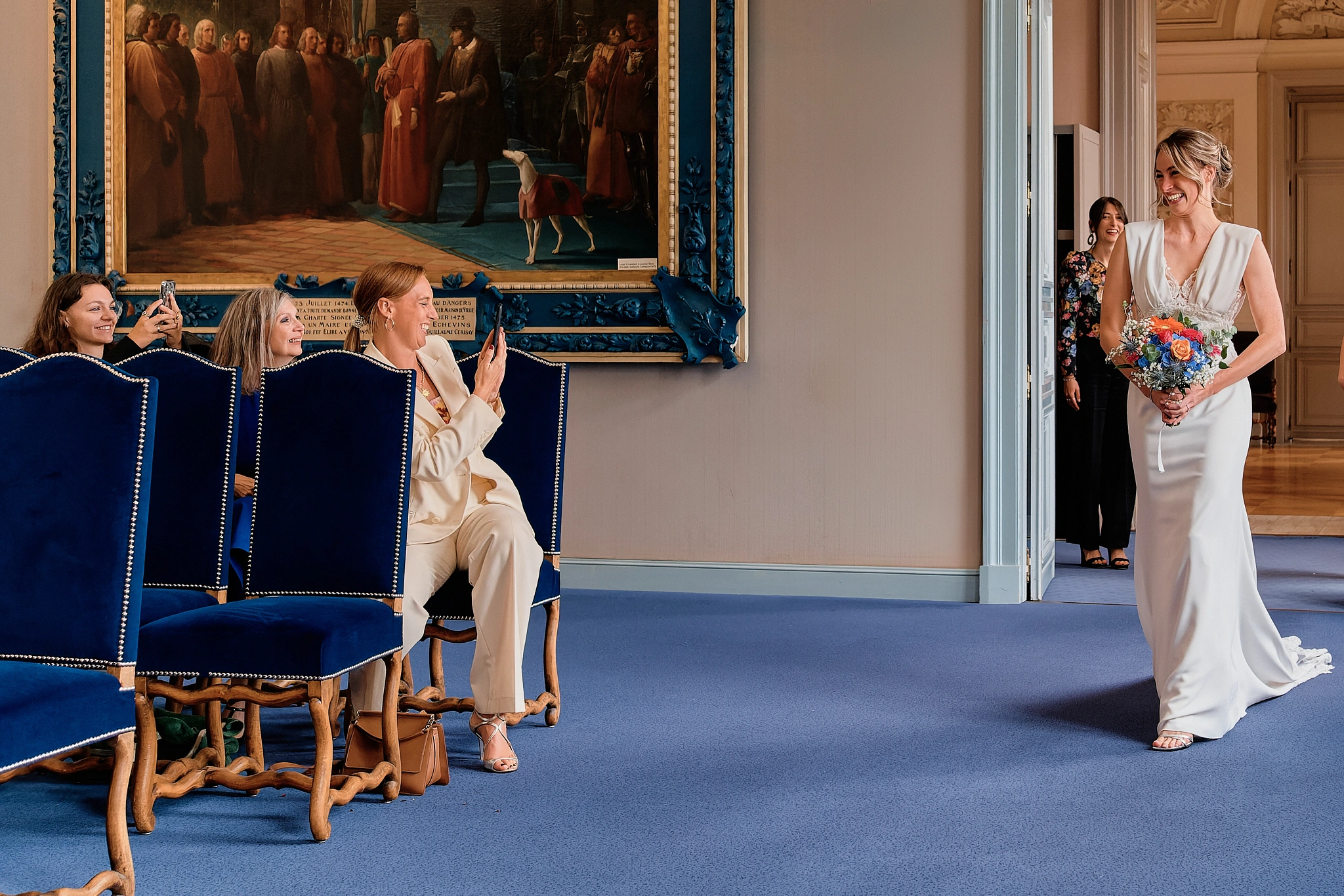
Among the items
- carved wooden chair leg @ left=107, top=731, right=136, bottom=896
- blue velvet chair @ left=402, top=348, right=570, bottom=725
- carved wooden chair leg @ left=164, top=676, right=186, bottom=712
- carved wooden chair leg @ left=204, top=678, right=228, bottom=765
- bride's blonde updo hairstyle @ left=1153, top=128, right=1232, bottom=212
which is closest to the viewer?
carved wooden chair leg @ left=107, top=731, right=136, bottom=896

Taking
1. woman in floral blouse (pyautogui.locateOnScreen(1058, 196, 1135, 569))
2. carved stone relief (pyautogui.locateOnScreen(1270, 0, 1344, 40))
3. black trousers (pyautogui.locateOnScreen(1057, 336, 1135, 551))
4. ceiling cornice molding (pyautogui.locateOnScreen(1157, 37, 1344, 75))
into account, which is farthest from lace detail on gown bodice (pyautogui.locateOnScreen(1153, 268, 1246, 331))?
carved stone relief (pyautogui.locateOnScreen(1270, 0, 1344, 40))

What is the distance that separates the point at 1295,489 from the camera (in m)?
10.2

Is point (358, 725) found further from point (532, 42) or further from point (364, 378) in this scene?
point (532, 42)

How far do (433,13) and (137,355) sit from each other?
137 inches

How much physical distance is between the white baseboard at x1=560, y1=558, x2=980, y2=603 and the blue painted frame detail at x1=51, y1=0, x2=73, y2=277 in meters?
3.15

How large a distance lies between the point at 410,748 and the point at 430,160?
389cm

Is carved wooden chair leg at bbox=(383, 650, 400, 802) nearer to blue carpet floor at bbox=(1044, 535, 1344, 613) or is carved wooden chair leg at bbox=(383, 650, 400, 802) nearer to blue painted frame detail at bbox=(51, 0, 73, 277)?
blue carpet floor at bbox=(1044, 535, 1344, 613)

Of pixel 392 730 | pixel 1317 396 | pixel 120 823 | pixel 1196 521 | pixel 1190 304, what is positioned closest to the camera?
pixel 120 823

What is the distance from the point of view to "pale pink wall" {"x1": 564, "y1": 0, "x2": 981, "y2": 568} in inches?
236

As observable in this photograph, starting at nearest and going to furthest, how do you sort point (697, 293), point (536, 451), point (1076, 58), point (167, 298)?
Result: point (536, 451), point (167, 298), point (697, 293), point (1076, 58)

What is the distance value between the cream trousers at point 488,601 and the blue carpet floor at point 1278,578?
326 cm

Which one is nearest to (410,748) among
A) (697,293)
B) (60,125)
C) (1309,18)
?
(697,293)

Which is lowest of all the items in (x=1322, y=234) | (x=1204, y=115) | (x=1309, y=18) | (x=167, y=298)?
(x=167, y=298)
